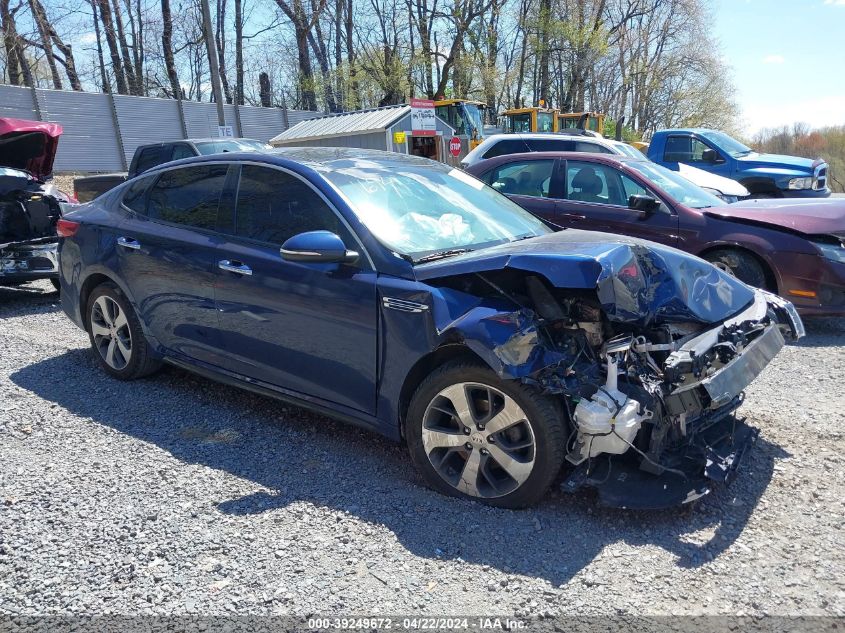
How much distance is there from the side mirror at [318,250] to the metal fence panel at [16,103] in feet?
74.2

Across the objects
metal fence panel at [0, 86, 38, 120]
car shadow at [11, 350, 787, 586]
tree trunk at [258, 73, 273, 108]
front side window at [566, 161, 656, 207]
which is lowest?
car shadow at [11, 350, 787, 586]

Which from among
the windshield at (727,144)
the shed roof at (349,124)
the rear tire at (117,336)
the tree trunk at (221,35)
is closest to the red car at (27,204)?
the rear tire at (117,336)

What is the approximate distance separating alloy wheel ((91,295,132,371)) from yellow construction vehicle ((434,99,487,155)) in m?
18.8

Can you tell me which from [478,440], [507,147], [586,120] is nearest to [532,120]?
[586,120]

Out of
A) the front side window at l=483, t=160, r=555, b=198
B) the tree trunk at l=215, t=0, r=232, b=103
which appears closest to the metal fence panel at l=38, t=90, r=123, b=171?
the tree trunk at l=215, t=0, r=232, b=103

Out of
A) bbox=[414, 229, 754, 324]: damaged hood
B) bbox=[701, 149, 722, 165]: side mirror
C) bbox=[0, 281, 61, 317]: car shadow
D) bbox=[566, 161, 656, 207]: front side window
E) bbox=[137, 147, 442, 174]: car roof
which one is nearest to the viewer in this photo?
bbox=[414, 229, 754, 324]: damaged hood

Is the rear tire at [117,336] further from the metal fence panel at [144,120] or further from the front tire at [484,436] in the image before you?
the metal fence panel at [144,120]

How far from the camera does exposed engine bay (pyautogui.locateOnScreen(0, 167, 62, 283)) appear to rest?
725 centimetres

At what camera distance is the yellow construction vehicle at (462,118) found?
22.5 metres

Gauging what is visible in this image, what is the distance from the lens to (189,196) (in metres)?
4.43

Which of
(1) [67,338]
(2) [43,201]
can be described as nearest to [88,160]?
(2) [43,201]

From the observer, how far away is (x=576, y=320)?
3.17m

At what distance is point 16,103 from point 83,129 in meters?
2.66

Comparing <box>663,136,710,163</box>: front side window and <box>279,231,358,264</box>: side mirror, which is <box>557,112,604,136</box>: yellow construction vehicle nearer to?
<box>663,136,710,163</box>: front side window
